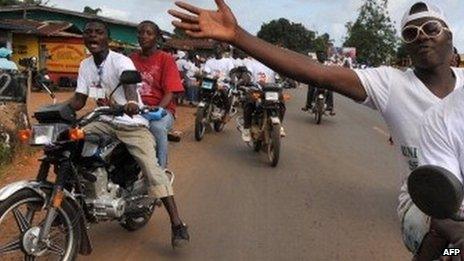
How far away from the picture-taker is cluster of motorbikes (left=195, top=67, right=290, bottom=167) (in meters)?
9.61

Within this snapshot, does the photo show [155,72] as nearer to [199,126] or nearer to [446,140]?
[446,140]

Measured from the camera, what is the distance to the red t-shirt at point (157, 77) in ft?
20.2

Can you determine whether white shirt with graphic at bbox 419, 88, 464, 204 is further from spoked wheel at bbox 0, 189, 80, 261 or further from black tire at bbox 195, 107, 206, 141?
black tire at bbox 195, 107, 206, 141

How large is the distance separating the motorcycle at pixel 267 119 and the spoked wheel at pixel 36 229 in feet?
16.2

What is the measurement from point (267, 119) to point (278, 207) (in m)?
3.25

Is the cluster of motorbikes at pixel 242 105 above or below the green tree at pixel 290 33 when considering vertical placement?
below

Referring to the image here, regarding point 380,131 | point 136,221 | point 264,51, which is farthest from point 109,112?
point 380,131

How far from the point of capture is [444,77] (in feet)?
9.66

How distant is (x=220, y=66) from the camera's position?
15.0 meters

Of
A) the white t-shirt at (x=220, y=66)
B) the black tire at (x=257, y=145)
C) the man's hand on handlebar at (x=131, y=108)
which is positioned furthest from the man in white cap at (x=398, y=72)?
the white t-shirt at (x=220, y=66)

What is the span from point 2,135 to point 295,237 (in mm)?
4803

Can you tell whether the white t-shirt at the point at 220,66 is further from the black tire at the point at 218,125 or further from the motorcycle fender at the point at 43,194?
the motorcycle fender at the point at 43,194

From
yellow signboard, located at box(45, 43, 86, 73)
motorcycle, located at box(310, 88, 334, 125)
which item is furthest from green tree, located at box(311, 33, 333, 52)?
motorcycle, located at box(310, 88, 334, 125)

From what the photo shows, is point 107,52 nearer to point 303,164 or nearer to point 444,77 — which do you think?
point 444,77
